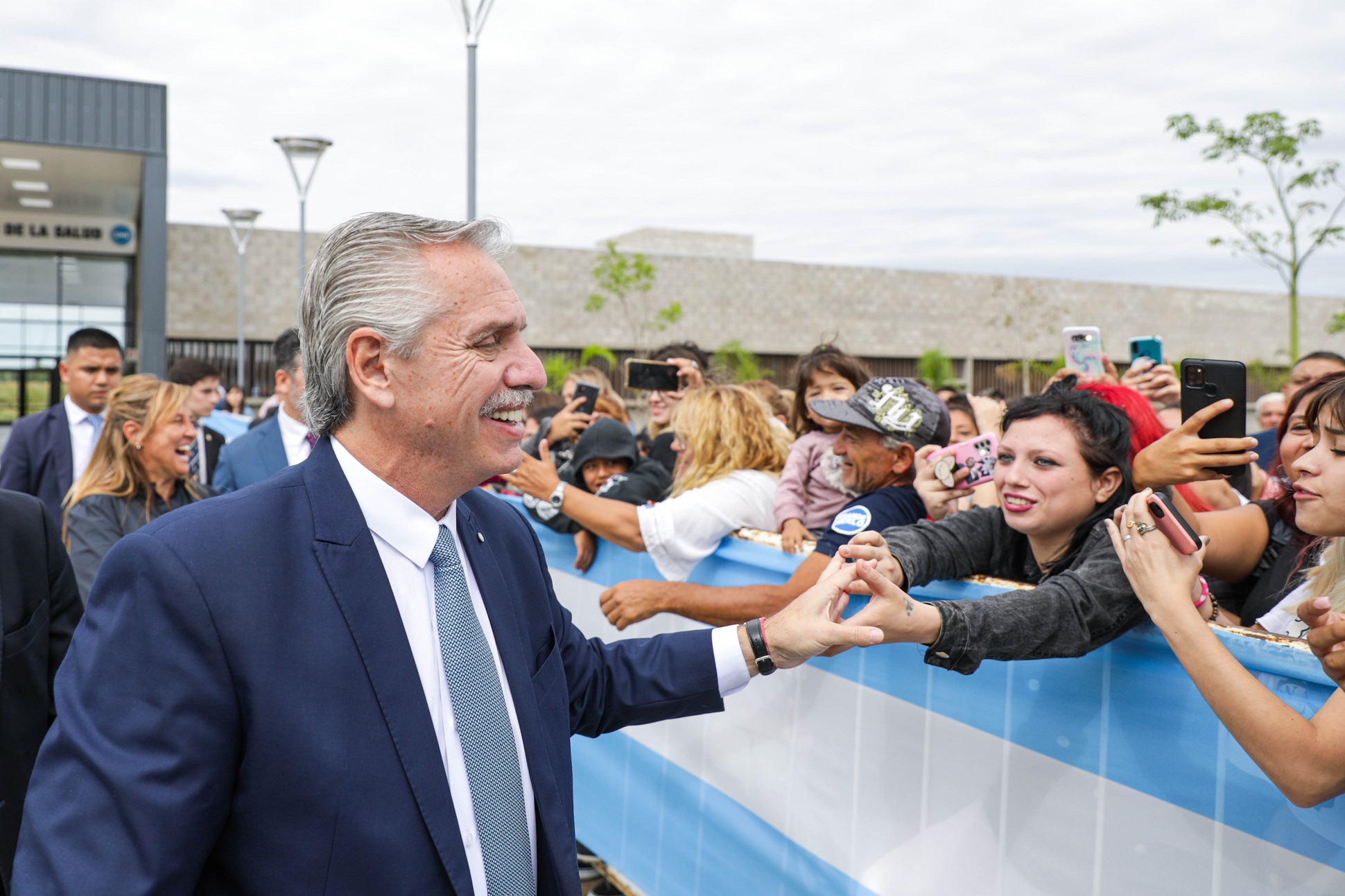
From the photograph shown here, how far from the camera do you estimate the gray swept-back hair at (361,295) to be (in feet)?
5.71

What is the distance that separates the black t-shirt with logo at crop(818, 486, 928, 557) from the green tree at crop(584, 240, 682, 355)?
33913 millimetres

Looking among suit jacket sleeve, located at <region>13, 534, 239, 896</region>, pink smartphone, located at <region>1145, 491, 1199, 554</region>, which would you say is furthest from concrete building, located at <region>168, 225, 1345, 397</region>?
suit jacket sleeve, located at <region>13, 534, 239, 896</region>

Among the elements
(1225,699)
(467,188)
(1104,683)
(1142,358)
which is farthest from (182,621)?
(467,188)

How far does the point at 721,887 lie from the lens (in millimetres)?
3369

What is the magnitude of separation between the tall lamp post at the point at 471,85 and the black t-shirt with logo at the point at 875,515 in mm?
5937

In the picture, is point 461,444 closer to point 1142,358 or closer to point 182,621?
point 182,621

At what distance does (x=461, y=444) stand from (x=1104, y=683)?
4.77 ft

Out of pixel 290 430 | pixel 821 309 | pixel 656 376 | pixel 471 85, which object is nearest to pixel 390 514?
pixel 290 430

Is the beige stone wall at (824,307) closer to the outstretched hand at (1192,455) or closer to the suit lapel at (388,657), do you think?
the outstretched hand at (1192,455)

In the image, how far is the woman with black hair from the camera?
7.09ft

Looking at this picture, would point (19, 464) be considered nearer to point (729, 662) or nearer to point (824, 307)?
point (729, 662)

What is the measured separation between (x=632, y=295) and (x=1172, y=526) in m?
39.8

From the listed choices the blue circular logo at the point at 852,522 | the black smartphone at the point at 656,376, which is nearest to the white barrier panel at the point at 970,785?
the blue circular logo at the point at 852,522

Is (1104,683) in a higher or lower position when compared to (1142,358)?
lower
